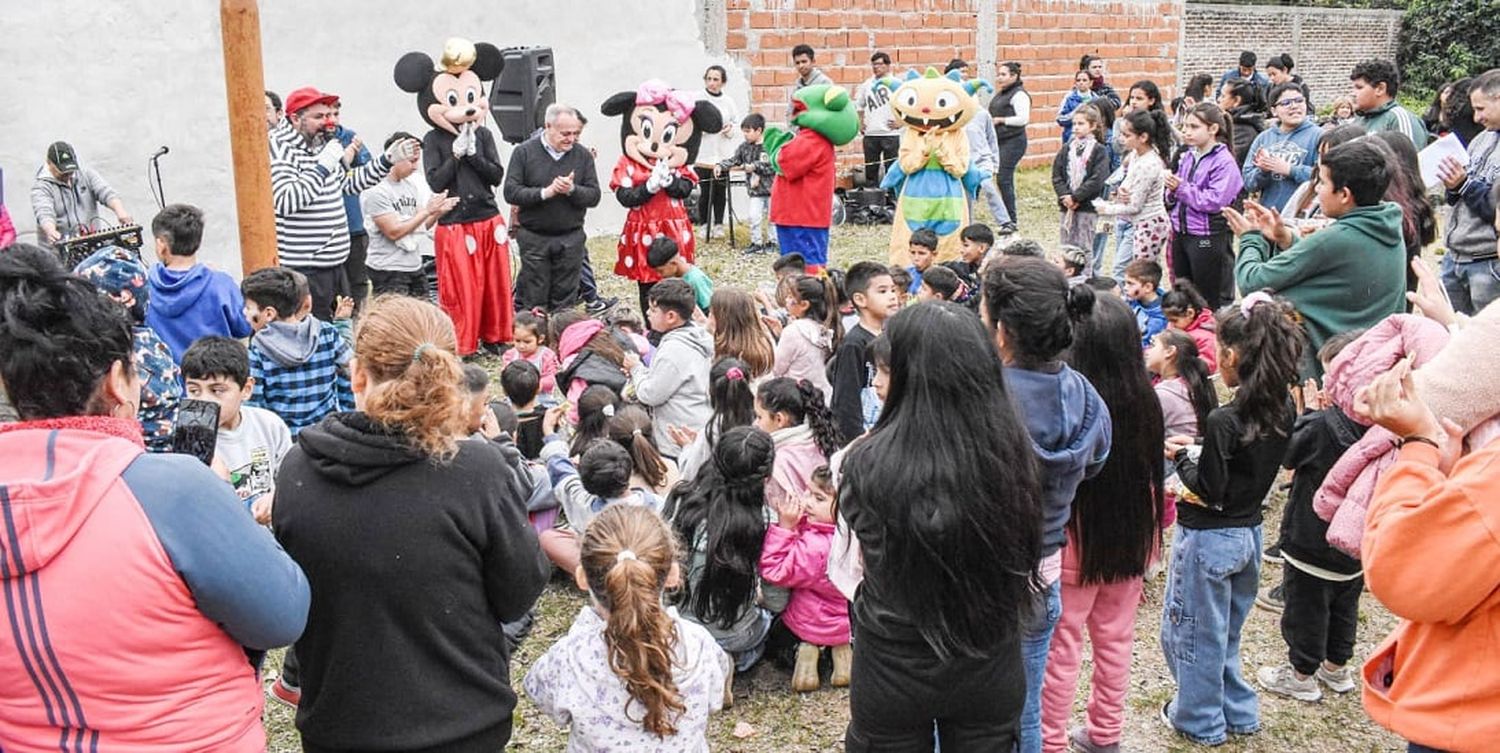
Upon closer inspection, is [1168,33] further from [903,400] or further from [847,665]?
[903,400]

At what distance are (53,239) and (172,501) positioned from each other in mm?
6821

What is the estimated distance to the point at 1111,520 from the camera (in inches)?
135

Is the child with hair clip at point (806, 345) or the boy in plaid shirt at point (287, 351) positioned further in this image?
the child with hair clip at point (806, 345)

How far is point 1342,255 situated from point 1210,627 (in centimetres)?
195

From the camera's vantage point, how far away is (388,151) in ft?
25.1

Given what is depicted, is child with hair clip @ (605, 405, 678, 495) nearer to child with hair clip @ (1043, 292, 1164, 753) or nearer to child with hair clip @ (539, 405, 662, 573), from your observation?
child with hair clip @ (539, 405, 662, 573)

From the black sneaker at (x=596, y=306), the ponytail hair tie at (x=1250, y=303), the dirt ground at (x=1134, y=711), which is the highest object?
the ponytail hair tie at (x=1250, y=303)

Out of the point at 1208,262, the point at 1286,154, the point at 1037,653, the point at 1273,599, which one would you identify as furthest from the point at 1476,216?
the point at 1037,653

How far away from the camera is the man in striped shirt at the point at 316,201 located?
7.45 meters

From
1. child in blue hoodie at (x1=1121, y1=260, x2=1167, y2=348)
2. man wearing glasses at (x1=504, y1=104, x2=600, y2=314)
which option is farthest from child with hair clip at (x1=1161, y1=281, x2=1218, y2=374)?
man wearing glasses at (x1=504, y1=104, x2=600, y2=314)

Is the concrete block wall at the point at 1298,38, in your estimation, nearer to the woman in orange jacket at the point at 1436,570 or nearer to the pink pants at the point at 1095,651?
the pink pants at the point at 1095,651

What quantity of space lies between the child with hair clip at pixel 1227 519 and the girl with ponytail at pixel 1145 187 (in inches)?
173

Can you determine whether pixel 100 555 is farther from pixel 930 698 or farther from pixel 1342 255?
pixel 1342 255

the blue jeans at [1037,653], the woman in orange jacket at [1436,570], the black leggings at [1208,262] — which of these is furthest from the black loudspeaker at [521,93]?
the woman in orange jacket at [1436,570]
